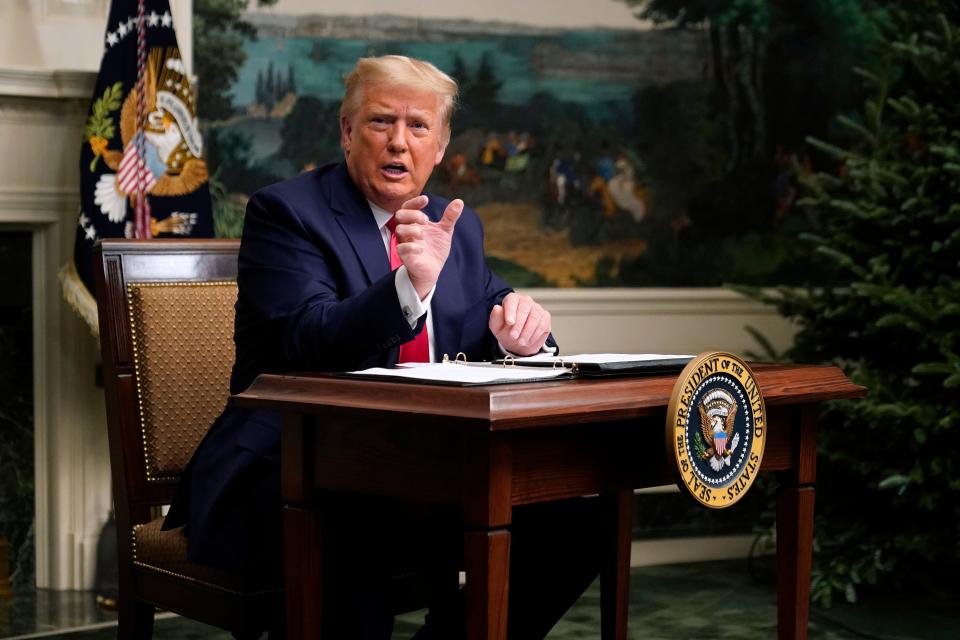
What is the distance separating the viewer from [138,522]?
135 inches

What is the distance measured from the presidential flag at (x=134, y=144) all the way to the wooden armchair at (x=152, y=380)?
160 cm

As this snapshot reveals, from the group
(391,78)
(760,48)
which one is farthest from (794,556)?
(760,48)

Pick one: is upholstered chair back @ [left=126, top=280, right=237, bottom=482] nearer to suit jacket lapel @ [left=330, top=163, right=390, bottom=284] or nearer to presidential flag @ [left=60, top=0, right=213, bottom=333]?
suit jacket lapel @ [left=330, top=163, right=390, bottom=284]

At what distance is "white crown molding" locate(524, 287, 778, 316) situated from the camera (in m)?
6.49

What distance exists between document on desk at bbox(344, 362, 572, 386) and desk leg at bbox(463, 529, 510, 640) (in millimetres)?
268

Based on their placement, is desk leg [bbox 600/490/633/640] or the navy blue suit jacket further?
desk leg [bbox 600/490/633/640]

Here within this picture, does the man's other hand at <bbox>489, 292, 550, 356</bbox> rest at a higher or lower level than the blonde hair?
lower

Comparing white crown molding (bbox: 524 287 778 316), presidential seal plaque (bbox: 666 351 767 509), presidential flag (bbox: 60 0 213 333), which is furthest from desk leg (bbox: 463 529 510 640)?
white crown molding (bbox: 524 287 778 316)

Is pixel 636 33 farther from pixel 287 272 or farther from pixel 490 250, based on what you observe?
pixel 287 272

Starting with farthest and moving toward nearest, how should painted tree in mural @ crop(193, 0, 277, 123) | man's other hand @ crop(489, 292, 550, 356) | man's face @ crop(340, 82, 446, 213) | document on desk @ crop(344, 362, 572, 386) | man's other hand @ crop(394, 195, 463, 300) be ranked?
painted tree in mural @ crop(193, 0, 277, 123) → man's face @ crop(340, 82, 446, 213) → man's other hand @ crop(489, 292, 550, 356) → man's other hand @ crop(394, 195, 463, 300) → document on desk @ crop(344, 362, 572, 386)

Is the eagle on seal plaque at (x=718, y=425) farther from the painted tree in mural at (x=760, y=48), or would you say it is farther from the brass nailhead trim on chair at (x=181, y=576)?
the painted tree in mural at (x=760, y=48)

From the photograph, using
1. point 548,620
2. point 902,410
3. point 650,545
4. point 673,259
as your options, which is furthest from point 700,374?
point 673,259

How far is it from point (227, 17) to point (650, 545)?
2893 mm

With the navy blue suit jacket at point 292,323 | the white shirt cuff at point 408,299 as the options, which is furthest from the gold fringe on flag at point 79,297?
the white shirt cuff at point 408,299
